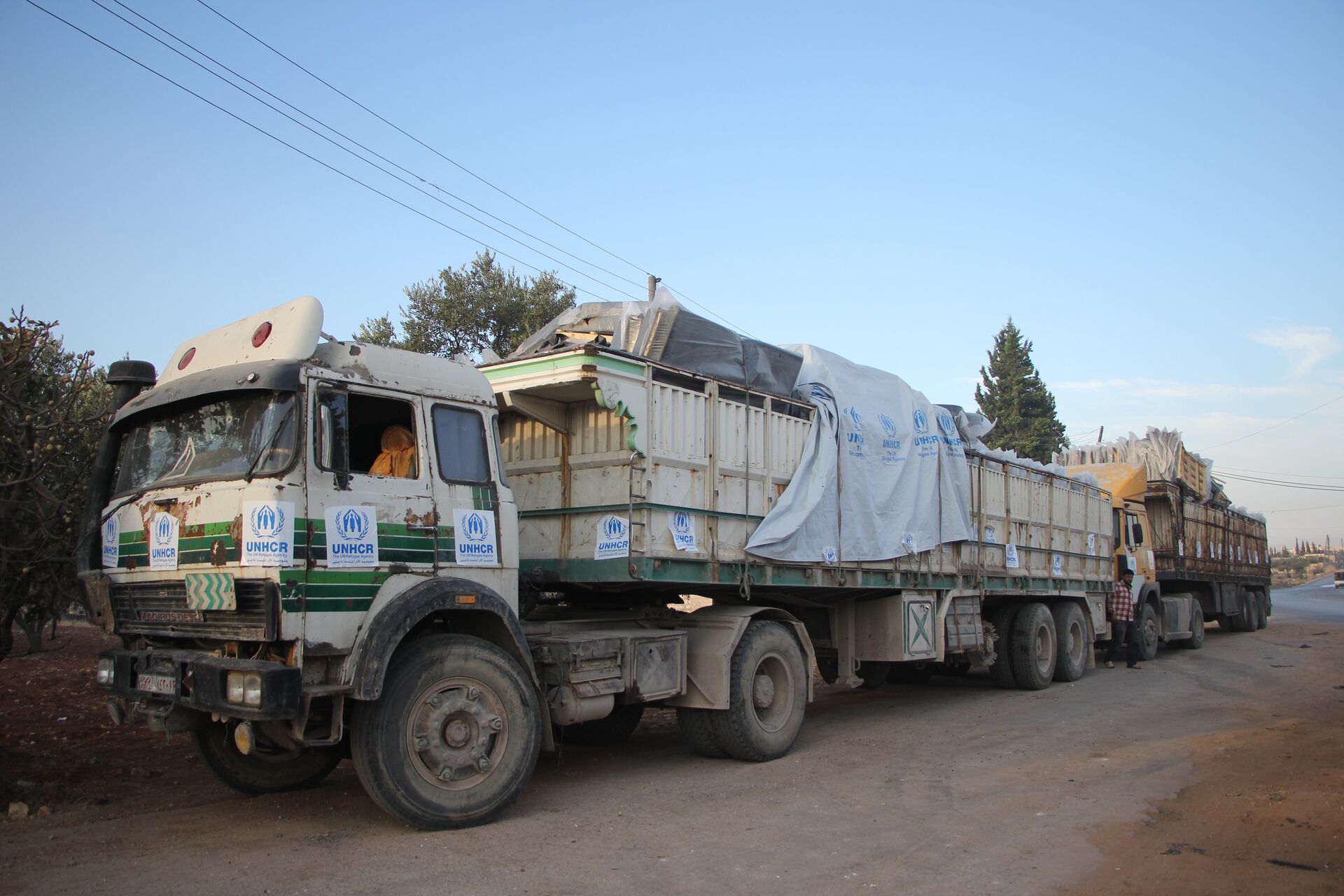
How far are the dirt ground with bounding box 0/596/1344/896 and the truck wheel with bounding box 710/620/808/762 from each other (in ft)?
0.74

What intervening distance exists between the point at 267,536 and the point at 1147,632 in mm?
16551

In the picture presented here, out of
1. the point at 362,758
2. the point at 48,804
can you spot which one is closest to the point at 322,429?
the point at 362,758

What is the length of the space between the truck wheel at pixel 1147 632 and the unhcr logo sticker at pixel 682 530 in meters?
12.2

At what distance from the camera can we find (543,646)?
6.84 metres

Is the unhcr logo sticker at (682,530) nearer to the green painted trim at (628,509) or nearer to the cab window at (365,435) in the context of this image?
the green painted trim at (628,509)

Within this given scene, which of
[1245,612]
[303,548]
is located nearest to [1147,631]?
[1245,612]

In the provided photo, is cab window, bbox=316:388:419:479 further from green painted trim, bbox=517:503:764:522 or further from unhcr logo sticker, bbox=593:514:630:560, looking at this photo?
unhcr logo sticker, bbox=593:514:630:560

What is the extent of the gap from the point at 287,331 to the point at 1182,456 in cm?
2057

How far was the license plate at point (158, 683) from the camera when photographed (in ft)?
18.3

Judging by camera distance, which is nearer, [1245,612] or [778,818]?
[778,818]

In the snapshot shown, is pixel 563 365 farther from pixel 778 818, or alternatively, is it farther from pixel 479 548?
pixel 778 818

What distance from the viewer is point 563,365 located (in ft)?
23.5

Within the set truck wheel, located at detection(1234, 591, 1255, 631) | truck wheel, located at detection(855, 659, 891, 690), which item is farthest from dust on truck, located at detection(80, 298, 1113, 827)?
truck wheel, located at detection(1234, 591, 1255, 631)

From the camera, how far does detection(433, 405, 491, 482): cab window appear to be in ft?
20.8
